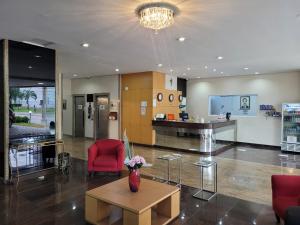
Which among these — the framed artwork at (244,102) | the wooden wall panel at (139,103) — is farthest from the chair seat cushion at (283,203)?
the framed artwork at (244,102)

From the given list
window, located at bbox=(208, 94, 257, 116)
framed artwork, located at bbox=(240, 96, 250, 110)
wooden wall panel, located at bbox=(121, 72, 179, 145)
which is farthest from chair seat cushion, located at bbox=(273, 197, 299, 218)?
framed artwork, located at bbox=(240, 96, 250, 110)

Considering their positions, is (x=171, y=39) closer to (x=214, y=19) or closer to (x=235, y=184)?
(x=214, y=19)

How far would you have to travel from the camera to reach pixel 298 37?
394cm

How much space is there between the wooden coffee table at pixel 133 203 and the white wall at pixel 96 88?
606 centimetres

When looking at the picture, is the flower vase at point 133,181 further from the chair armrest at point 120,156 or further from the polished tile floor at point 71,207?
the chair armrest at point 120,156

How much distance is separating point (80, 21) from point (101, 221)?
2.89 m

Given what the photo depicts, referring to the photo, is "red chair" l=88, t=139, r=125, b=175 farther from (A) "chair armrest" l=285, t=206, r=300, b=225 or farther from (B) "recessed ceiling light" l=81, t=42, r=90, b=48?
(A) "chair armrest" l=285, t=206, r=300, b=225

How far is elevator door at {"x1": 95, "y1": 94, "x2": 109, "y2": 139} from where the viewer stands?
936 cm

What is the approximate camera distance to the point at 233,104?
9.24 metres

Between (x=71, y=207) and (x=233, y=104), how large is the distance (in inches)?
307

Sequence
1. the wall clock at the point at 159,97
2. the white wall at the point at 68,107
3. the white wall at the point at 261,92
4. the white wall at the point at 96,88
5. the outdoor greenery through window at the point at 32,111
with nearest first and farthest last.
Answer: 1. the outdoor greenery through window at the point at 32,111
2. the white wall at the point at 261,92
3. the wall clock at the point at 159,97
4. the white wall at the point at 96,88
5. the white wall at the point at 68,107

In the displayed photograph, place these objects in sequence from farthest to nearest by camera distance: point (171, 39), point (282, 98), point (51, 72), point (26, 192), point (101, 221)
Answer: point (282, 98)
point (51, 72)
point (171, 39)
point (26, 192)
point (101, 221)

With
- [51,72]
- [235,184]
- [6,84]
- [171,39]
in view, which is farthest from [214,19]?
[6,84]

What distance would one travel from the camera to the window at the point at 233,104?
872 cm
